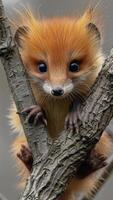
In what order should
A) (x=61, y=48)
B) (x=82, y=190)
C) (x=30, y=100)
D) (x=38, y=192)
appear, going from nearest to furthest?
(x=38, y=192) < (x=30, y=100) < (x=61, y=48) < (x=82, y=190)

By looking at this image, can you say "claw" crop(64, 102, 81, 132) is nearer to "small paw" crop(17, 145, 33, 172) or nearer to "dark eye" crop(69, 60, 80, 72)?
"dark eye" crop(69, 60, 80, 72)

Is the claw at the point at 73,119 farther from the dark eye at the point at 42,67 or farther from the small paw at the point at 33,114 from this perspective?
the dark eye at the point at 42,67

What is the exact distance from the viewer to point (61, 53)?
3619 millimetres

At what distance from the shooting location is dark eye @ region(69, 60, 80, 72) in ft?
11.8

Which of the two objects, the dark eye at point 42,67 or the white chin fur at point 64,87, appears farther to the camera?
the dark eye at point 42,67

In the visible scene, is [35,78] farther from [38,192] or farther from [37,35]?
[38,192]

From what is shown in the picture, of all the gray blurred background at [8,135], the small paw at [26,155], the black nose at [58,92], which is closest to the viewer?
the black nose at [58,92]

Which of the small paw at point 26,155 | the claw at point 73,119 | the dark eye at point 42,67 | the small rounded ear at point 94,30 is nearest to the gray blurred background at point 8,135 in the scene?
the small rounded ear at point 94,30

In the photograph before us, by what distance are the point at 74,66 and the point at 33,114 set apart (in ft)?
1.51

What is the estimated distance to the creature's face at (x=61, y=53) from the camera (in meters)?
3.55

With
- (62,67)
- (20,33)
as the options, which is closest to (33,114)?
(62,67)

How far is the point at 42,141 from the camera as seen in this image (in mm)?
3268

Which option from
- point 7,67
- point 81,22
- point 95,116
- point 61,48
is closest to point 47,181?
point 95,116

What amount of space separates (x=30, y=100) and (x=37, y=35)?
60cm
